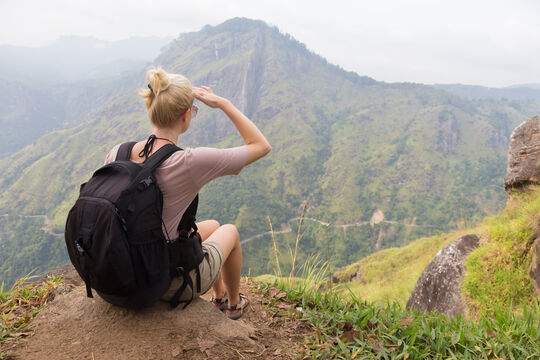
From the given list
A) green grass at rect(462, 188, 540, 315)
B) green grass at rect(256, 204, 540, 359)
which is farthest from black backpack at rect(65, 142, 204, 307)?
green grass at rect(462, 188, 540, 315)

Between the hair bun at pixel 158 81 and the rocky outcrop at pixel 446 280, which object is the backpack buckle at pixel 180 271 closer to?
the hair bun at pixel 158 81

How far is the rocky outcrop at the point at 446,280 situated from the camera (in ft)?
17.7

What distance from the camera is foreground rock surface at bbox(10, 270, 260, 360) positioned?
2.08 m

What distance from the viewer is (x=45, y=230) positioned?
8306 cm

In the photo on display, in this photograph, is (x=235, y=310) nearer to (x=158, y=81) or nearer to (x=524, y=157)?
(x=158, y=81)

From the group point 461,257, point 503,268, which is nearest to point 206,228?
point 503,268

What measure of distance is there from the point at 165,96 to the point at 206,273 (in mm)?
1389

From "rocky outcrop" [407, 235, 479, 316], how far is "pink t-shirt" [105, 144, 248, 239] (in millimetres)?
5033

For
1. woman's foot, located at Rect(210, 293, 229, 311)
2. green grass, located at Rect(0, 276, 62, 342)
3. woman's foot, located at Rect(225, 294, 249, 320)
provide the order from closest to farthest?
green grass, located at Rect(0, 276, 62, 342) → woman's foot, located at Rect(225, 294, 249, 320) → woman's foot, located at Rect(210, 293, 229, 311)

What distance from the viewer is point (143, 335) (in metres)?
2.20

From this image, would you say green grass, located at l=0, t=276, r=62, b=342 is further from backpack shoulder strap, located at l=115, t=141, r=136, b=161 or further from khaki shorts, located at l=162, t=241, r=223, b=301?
backpack shoulder strap, located at l=115, t=141, r=136, b=161

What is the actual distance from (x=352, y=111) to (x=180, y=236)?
629 feet

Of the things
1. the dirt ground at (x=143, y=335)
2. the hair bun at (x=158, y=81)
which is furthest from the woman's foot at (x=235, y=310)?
the hair bun at (x=158, y=81)

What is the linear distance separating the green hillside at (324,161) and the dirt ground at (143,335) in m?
55.8
